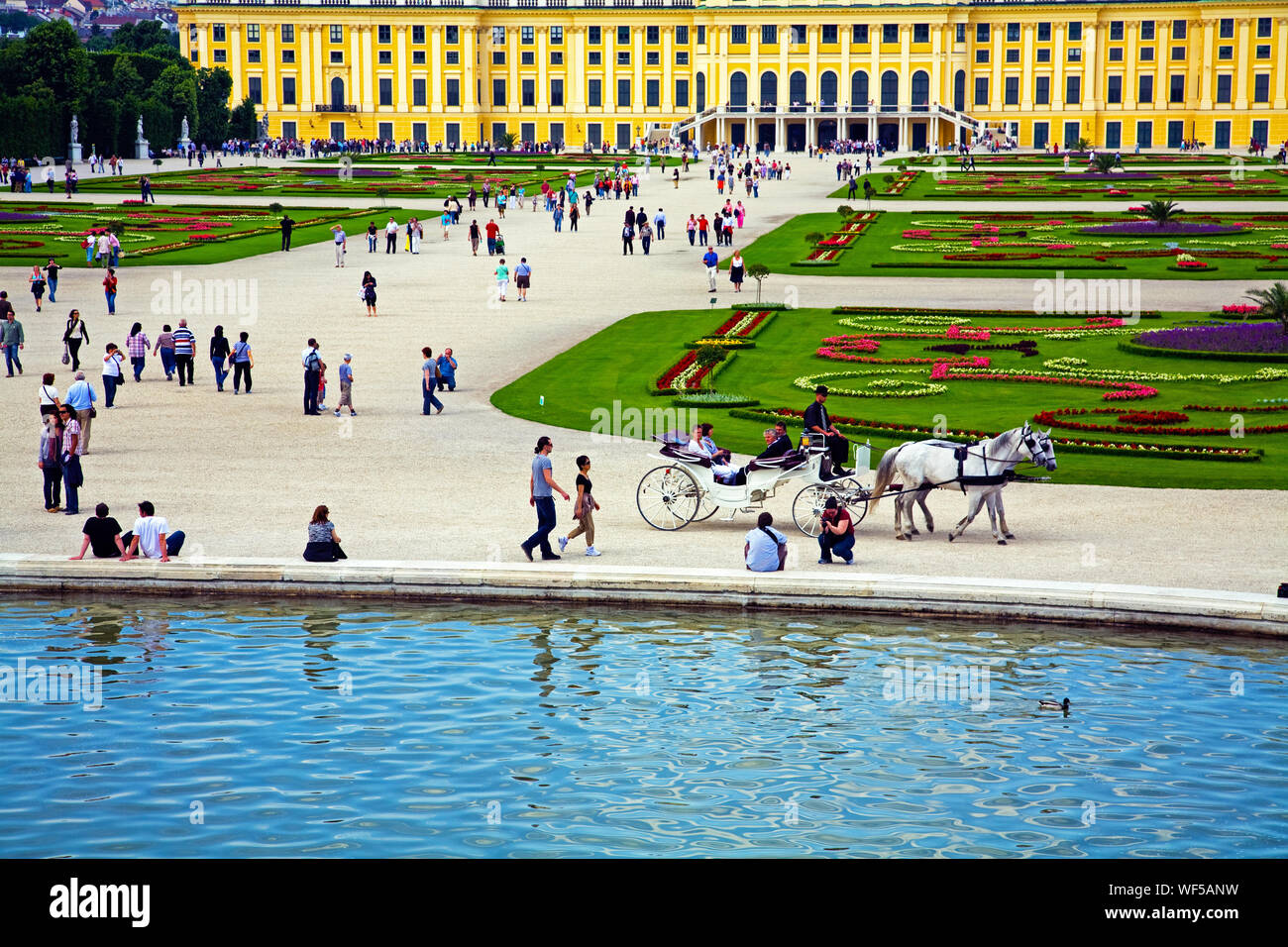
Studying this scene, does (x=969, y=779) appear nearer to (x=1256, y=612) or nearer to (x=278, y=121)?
(x=1256, y=612)

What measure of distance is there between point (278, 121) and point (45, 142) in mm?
52813

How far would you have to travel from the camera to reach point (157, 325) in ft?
120

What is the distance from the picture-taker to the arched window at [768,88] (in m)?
148

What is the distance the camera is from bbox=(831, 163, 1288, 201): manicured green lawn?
7450 centimetres

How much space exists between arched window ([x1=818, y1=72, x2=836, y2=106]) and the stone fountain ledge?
13532 centimetres

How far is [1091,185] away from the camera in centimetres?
8212

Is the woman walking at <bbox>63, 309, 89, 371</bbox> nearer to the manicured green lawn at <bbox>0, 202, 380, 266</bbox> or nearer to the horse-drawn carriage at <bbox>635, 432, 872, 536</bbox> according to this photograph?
the horse-drawn carriage at <bbox>635, 432, 872, 536</bbox>

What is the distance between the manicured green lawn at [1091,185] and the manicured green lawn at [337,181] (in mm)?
18474

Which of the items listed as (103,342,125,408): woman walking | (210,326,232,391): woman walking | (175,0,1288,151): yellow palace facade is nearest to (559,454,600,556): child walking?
(103,342,125,408): woman walking

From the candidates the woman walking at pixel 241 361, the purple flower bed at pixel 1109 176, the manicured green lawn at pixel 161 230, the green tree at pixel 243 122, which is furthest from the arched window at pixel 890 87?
the woman walking at pixel 241 361

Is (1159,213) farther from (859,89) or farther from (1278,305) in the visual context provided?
(859,89)

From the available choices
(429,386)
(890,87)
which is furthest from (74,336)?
(890,87)

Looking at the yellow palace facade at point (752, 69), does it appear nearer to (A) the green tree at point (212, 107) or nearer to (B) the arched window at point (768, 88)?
(B) the arched window at point (768, 88)
